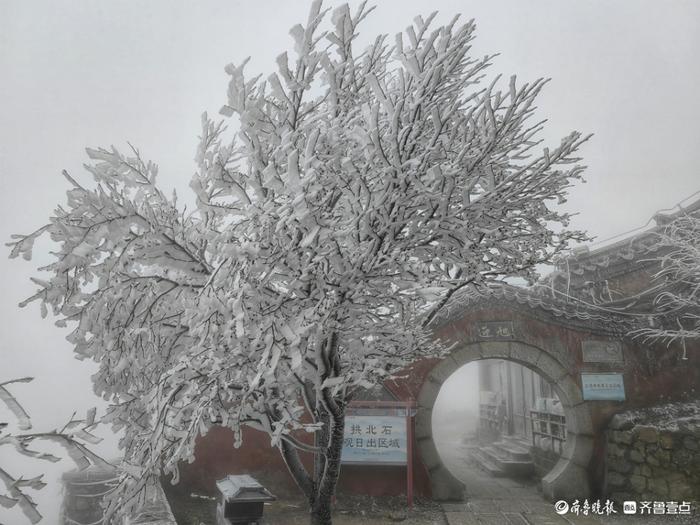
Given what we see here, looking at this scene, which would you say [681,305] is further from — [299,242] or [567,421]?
[299,242]

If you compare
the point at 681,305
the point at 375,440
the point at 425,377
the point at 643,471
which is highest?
the point at 681,305

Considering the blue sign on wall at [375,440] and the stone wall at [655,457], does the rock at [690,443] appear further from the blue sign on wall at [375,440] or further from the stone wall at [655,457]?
the blue sign on wall at [375,440]

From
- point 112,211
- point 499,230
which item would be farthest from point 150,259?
point 499,230

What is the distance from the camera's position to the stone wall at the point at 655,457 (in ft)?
26.8

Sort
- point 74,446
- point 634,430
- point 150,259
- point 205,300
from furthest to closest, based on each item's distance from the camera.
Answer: point 634,430 → point 150,259 → point 205,300 → point 74,446

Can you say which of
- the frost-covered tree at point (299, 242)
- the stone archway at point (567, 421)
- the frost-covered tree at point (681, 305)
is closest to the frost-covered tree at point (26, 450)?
the frost-covered tree at point (299, 242)

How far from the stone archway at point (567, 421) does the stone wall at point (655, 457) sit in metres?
0.46

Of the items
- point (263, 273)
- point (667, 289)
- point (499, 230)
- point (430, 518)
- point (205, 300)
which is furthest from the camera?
point (667, 289)

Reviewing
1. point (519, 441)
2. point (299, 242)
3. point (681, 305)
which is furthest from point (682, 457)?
point (299, 242)

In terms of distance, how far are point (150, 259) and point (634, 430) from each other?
8.98 m

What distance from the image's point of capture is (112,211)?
9.39 ft

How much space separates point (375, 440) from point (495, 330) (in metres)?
3.22

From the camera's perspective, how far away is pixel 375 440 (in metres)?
8.64

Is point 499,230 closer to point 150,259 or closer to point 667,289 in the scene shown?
point 150,259
